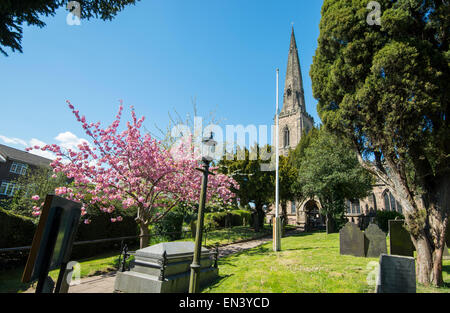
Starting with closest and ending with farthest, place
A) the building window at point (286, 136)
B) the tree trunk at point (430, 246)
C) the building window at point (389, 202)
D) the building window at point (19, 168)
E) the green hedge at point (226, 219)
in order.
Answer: the tree trunk at point (430, 246) → the green hedge at point (226, 219) → the building window at point (19, 168) → the building window at point (389, 202) → the building window at point (286, 136)

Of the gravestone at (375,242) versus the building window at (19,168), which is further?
the building window at (19,168)

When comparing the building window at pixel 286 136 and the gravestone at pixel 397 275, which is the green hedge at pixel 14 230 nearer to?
the gravestone at pixel 397 275

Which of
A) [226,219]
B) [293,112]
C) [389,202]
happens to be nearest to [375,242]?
[226,219]

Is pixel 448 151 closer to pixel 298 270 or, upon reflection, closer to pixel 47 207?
pixel 298 270

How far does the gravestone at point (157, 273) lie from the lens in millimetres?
5102

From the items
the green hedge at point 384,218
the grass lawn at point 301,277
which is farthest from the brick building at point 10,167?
the green hedge at point 384,218

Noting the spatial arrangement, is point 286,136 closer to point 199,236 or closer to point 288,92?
point 288,92

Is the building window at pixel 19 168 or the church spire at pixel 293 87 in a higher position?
the church spire at pixel 293 87

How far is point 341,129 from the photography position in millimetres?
7855

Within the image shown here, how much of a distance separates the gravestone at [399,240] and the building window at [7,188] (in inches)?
1654

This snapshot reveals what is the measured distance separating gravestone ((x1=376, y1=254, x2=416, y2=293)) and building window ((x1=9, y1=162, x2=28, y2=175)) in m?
43.6

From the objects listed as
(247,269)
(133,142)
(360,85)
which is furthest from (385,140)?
(133,142)
